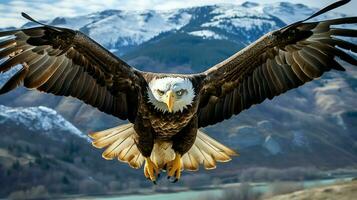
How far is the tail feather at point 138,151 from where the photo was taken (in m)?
9.44

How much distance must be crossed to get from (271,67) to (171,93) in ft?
6.89

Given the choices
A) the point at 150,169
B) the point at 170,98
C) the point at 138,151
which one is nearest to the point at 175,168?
the point at 150,169

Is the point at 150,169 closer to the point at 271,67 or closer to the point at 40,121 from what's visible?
the point at 271,67

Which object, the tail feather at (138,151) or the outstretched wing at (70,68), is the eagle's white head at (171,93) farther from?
the tail feather at (138,151)

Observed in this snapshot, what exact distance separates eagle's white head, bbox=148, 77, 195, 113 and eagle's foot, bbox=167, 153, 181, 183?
1197 millimetres

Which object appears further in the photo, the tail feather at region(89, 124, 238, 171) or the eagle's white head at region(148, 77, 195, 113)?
the tail feather at region(89, 124, 238, 171)

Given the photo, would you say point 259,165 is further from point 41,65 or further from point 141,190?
point 41,65

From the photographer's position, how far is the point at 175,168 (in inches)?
353

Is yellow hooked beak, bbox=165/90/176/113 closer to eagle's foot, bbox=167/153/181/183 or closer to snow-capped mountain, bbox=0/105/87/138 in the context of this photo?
eagle's foot, bbox=167/153/181/183

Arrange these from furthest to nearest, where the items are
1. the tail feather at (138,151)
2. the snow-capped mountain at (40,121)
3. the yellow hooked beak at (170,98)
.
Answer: the snow-capped mountain at (40,121) → the tail feather at (138,151) → the yellow hooked beak at (170,98)

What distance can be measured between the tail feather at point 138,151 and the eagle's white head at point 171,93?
1.32m

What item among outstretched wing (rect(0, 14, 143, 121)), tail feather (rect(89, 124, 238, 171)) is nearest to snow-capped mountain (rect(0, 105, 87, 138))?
tail feather (rect(89, 124, 238, 171))

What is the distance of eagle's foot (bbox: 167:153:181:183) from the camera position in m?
8.89

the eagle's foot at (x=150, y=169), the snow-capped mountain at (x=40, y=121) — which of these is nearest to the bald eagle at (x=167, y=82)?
the eagle's foot at (x=150, y=169)
